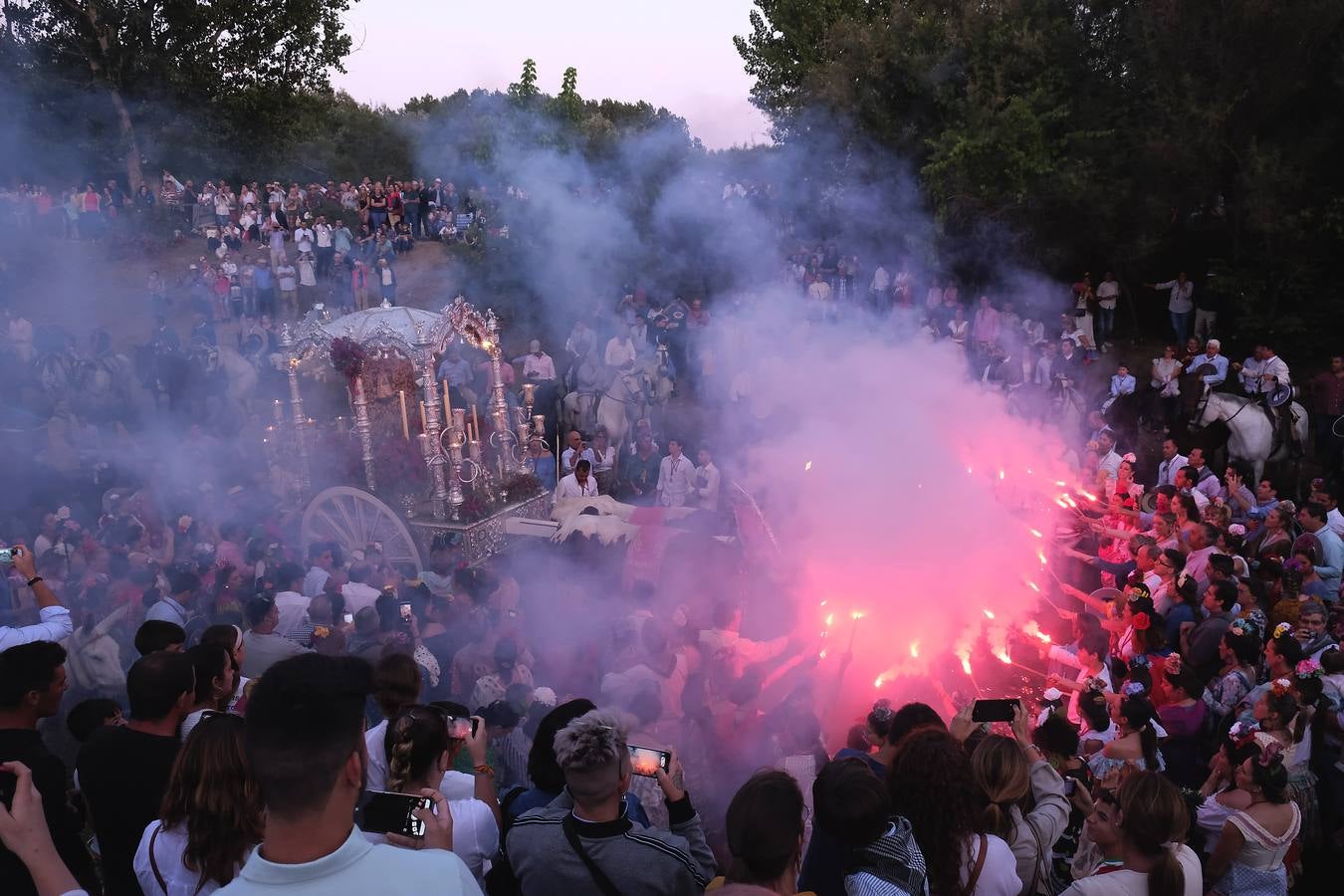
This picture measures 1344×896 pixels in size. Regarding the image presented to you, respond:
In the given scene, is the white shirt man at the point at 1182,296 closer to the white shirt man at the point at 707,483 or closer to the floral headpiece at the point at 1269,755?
the white shirt man at the point at 707,483

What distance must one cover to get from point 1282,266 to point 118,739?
17.5 meters

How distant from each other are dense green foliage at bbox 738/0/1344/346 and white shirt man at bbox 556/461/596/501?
9459 mm

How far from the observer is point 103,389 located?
647 inches

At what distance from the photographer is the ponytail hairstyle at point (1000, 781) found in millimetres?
3949

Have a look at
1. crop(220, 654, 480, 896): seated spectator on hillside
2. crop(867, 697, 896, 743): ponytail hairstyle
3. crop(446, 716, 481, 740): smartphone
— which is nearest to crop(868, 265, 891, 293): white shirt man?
crop(867, 697, 896, 743): ponytail hairstyle

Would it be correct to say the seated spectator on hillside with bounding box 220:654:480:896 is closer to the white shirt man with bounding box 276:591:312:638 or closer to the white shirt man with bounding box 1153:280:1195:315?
the white shirt man with bounding box 276:591:312:638

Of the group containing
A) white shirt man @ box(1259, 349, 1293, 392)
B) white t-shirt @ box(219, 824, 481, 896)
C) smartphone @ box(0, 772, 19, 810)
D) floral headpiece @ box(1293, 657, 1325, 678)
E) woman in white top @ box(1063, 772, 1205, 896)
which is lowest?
floral headpiece @ box(1293, 657, 1325, 678)

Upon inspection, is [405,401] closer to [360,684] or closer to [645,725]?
[645,725]

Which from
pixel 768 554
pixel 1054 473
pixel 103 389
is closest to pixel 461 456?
pixel 768 554

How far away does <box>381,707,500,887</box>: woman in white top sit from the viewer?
3.48 meters

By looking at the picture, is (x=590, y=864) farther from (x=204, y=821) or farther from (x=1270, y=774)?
(x=1270, y=774)

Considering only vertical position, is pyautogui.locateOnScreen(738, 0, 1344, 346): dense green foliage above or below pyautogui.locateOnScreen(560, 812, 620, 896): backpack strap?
above

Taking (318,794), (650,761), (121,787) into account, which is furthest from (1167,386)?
(318,794)

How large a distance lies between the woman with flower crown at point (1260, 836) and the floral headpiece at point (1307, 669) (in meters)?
1.28
